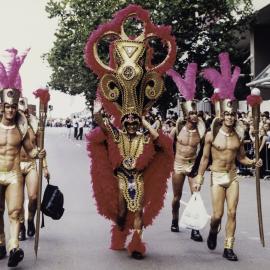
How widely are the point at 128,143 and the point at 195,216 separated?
1361 mm

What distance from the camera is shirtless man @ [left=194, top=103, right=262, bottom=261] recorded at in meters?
8.12

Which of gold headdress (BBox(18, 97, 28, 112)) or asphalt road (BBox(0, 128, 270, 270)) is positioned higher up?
gold headdress (BBox(18, 97, 28, 112))

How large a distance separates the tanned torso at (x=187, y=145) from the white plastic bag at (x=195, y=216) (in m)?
1.43

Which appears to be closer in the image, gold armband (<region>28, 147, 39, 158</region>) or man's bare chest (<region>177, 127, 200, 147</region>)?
gold armband (<region>28, 147, 39, 158</region>)

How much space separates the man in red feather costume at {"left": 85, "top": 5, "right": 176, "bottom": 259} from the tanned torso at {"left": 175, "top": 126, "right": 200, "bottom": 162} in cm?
149

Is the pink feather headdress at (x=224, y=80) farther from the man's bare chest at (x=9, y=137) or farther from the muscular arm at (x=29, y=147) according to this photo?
the man's bare chest at (x=9, y=137)

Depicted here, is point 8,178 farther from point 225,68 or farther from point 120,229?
point 225,68

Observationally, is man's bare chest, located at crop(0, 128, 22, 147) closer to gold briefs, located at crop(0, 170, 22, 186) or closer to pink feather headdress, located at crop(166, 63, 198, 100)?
gold briefs, located at crop(0, 170, 22, 186)

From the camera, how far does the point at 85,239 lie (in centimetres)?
919

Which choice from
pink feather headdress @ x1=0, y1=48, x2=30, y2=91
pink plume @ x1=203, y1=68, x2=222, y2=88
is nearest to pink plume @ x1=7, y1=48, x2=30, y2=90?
pink feather headdress @ x1=0, y1=48, x2=30, y2=91

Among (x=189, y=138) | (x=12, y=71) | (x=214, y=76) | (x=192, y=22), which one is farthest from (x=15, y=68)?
(x=192, y=22)

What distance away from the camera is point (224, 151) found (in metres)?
8.25

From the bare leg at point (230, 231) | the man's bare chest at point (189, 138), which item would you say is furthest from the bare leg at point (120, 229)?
the man's bare chest at point (189, 138)

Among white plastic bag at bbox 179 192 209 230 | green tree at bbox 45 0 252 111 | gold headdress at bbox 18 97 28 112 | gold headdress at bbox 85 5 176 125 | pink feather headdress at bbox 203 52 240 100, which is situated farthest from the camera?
green tree at bbox 45 0 252 111
